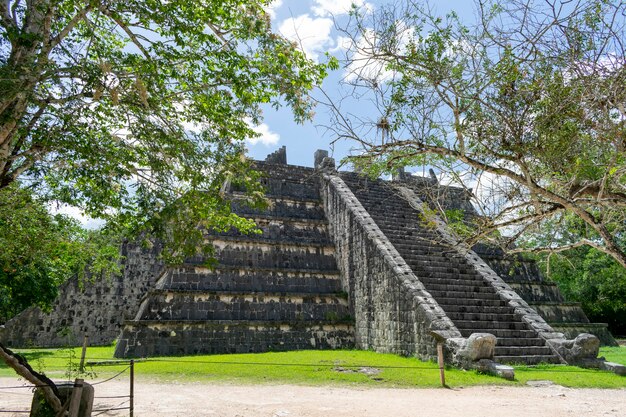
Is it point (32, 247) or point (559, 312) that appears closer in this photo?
point (32, 247)

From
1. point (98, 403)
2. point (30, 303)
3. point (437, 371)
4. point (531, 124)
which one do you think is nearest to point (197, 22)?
point (531, 124)

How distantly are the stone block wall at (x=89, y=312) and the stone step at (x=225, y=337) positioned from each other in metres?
3.05

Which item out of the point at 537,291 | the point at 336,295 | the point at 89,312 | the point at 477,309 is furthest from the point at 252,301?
the point at 537,291

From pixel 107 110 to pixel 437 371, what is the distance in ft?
22.3

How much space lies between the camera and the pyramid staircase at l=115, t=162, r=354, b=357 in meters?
10.7

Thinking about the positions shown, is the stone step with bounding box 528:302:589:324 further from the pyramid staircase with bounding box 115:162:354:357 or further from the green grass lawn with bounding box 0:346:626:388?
the pyramid staircase with bounding box 115:162:354:357

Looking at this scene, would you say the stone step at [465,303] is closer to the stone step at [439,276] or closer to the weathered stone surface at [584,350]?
the stone step at [439,276]

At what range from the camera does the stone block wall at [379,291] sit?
31.5 feet

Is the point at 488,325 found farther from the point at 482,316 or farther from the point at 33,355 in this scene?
the point at 33,355

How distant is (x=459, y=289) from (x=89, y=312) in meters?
10.7

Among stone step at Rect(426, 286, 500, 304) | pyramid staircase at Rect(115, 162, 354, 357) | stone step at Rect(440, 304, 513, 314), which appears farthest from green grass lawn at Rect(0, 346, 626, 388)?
stone step at Rect(426, 286, 500, 304)

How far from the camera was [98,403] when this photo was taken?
6.24 metres

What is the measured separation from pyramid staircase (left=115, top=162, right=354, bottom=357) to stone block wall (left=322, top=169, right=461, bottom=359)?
18.9 inches

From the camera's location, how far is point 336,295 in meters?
12.6
